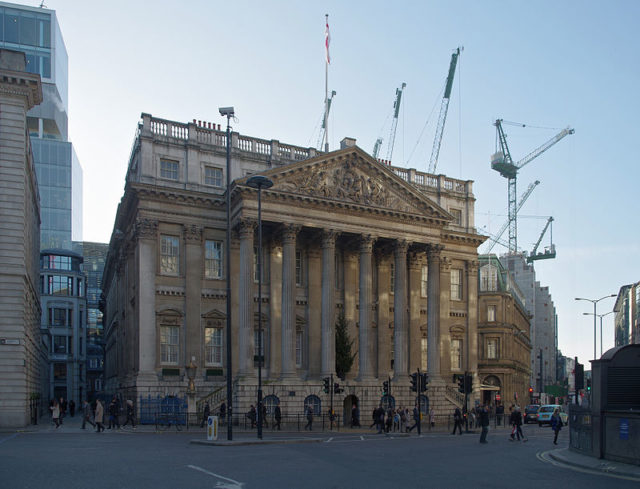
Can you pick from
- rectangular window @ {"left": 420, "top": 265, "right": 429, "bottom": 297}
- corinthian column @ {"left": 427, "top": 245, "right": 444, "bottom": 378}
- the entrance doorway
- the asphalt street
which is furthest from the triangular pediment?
the asphalt street

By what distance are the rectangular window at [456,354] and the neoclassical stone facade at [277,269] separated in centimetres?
383

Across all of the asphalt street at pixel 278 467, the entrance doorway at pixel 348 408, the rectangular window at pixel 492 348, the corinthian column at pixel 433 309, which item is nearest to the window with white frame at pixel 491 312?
the rectangular window at pixel 492 348

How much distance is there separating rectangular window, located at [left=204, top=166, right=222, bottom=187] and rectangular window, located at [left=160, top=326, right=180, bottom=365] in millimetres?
9974

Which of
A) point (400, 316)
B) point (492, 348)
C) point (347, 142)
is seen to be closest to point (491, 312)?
point (492, 348)

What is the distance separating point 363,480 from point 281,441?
13920 millimetres

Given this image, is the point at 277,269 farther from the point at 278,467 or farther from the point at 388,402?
the point at 278,467

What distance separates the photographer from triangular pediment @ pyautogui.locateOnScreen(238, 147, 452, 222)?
47.2 metres

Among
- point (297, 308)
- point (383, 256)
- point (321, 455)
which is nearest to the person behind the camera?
point (321, 455)

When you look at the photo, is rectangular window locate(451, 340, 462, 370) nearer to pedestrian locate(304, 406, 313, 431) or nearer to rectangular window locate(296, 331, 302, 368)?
rectangular window locate(296, 331, 302, 368)

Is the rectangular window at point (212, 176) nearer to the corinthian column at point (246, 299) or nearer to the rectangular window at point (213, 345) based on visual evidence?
the corinthian column at point (246, 299)

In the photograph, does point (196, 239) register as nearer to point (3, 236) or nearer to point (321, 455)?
point (3, 236)

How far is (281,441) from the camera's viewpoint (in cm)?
3061

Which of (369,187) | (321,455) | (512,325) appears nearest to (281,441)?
(321,455)

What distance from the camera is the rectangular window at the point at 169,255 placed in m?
46.7
